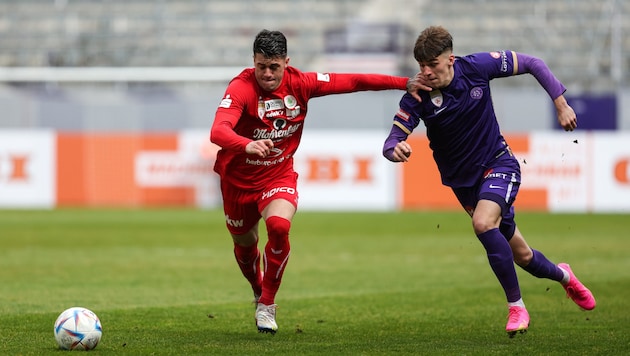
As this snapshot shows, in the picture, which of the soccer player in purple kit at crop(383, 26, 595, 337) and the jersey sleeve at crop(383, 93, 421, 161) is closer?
the soccer player in purple kit at crop(383, 26, 595, 337)

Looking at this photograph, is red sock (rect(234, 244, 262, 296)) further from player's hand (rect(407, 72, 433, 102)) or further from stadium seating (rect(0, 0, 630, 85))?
stadium seating (rect(0, 0, 630, 85))

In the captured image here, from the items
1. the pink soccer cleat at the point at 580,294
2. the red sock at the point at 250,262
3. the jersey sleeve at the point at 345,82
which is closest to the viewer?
the jersey sleeve at the point at 345,82

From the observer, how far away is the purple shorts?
25.0 feet

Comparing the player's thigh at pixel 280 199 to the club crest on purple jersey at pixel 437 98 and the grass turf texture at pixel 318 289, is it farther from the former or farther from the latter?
the club crest on purple jersey at pixel 437 98

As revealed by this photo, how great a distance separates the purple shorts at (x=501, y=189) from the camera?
7.62m

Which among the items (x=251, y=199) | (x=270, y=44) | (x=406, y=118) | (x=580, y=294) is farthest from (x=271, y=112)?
(x=580, y=294)

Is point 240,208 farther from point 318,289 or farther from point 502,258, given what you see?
point 318,289

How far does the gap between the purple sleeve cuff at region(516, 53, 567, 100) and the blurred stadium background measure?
18054mm

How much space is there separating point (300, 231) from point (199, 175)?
635cm

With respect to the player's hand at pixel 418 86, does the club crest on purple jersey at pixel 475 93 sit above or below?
below

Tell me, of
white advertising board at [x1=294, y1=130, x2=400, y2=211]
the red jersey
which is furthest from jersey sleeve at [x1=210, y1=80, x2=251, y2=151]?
white advertising board at [x1=294, y1=130, x2=400, y2=211]

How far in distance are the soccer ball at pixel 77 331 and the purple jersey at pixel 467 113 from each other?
2.63 metres

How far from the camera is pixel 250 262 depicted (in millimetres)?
8766

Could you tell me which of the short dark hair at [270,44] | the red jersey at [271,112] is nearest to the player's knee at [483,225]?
the red jersey at [271,112]
